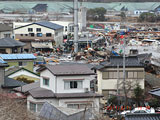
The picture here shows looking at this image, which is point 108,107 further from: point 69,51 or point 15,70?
point 69,51

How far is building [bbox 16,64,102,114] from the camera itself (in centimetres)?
642

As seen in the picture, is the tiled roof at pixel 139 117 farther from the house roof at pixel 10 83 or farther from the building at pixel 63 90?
the house roof at pixel 10 83

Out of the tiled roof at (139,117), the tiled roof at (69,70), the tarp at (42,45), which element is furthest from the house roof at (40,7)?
the tiled roof at (139,117)

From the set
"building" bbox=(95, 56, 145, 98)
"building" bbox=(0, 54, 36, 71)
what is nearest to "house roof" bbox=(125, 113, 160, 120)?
"building" bbox=(95, 56, 145, 98)

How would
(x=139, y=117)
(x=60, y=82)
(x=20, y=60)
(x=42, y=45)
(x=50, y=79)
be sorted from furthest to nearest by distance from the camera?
(x=42, y=45) → (x=20, y=60) → (x=50, y=79) → (x=60, y=82) → (x=139, y=117)

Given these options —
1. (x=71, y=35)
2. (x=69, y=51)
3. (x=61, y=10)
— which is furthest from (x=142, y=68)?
(x=61, y=10)

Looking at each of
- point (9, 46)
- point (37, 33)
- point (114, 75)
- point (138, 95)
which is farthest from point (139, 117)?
point (37, 33)

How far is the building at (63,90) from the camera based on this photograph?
642 cm

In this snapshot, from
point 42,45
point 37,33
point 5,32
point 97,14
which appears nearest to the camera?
point 5,32

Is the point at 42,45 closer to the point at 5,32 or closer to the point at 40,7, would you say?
the point at 5,32

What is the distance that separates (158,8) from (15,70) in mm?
40001

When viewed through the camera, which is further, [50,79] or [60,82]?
[50,79]

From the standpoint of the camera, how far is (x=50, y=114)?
522 centimetres

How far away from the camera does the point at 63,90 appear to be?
6617 millimetres
